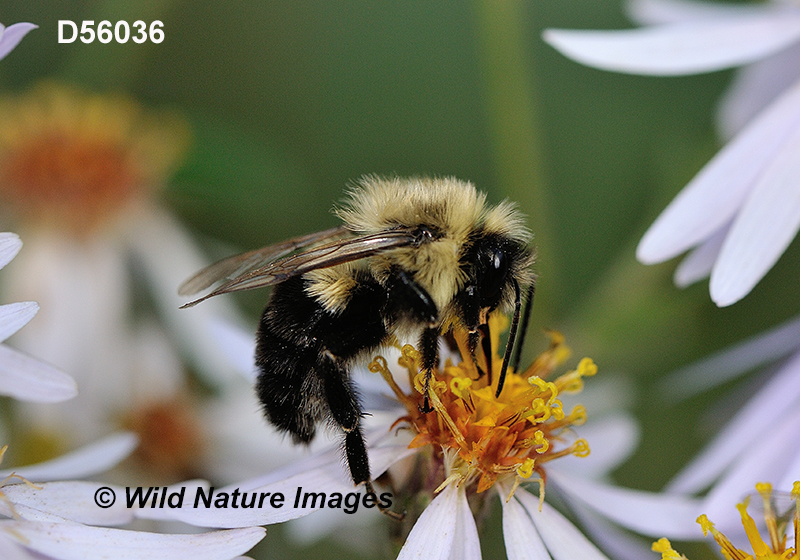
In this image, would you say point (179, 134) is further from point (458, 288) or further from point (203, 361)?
point (458, 288)

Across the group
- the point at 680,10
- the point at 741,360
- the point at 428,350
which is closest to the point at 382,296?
the point at 428,350

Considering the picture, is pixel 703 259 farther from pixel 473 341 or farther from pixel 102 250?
pixel 102 250

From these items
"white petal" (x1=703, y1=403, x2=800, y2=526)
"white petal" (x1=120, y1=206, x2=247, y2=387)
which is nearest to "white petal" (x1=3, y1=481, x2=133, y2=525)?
"white petal" (x1=703, y1=403, x2=800, y2=526)

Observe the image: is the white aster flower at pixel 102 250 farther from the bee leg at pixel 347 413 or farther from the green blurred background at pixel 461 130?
the bee leg at pixel 347 413

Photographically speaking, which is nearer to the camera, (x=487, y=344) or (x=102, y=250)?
(x=487, y=344)

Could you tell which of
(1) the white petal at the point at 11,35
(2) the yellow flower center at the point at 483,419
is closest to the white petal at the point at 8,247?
(1) the white petal at the point at 11,35
